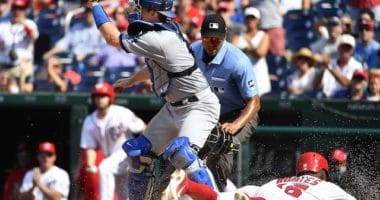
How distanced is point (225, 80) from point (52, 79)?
481 centimetres

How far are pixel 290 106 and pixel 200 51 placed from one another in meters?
3.15

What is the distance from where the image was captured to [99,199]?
1202cm

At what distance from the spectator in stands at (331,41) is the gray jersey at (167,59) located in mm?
4846

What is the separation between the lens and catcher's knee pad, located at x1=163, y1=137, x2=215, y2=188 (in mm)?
8023

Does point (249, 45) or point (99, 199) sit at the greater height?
point (249, 45)

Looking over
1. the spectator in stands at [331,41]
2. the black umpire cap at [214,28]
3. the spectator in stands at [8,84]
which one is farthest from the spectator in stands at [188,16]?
the black umpire cap at [214,28]

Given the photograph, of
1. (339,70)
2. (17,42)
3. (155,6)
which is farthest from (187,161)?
(17,42)

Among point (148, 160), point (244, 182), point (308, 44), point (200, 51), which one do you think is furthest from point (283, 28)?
point (148, 160)

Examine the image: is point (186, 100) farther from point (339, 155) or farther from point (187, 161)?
point (339, 155)

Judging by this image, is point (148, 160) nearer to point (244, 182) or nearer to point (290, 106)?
point (244, 182)

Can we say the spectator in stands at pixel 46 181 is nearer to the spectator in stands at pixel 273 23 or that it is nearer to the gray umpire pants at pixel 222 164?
the spectator in stands at pixel 273 23

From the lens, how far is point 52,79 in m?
13.6

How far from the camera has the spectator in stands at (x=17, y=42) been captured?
1395 cm

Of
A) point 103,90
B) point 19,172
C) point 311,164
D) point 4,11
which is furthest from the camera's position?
point 4,11
